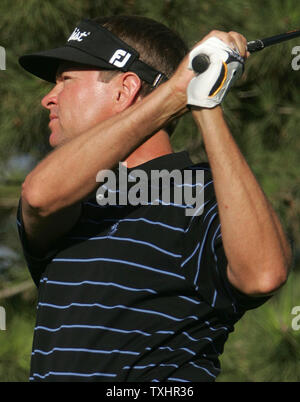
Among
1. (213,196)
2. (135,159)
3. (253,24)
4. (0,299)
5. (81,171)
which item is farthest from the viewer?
(0,299)

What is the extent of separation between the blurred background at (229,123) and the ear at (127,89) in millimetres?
1065

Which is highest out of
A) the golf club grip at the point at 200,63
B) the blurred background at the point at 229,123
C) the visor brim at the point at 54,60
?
the golf club grip at the point at 200,63

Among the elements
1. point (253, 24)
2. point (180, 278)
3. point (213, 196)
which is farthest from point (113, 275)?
point (253, 24)

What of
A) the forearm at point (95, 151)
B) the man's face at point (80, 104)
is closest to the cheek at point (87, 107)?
the man's face at point (80, 104)

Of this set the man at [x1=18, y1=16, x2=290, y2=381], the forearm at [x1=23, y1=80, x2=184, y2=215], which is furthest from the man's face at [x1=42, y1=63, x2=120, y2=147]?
the forearm at [x1=23, y1=80, x2=184, y2=215]

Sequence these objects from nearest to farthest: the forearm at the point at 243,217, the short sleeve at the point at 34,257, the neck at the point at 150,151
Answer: the forearm at the point at 243,217 → the short sleeve at the point at 34,257 → the neck at the point at 150,151

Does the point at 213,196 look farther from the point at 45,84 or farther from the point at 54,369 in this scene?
the point at 45,84

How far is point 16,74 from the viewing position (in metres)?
2.74

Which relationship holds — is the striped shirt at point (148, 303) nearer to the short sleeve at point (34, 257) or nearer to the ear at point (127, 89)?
the short sleeve at point (34, 257)

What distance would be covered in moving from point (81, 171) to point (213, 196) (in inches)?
9.6

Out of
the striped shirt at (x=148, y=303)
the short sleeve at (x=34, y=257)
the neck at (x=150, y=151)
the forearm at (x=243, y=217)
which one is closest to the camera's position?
the forearm at (x=243, y=217)

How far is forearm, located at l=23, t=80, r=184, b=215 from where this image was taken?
46.2 inches

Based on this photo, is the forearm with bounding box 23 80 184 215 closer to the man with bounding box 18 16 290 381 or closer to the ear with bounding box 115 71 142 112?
the man with bounding box 18 16 290 381

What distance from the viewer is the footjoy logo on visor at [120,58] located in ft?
4.97
